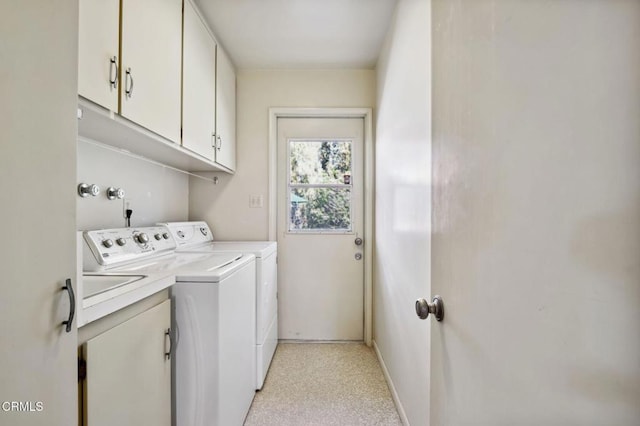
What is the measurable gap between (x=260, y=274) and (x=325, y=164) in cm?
124

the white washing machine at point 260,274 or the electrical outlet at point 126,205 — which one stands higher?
the electrical outlet at point 126,205

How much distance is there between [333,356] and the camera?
2.39 metres

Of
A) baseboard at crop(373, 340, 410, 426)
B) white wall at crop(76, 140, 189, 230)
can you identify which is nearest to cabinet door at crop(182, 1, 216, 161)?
white wall at crop(76, 140, 189, 230)

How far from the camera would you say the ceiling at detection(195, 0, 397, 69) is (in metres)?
1.82

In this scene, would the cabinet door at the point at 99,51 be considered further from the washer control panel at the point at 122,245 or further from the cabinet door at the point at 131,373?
the cabinet door at the point at 131,373

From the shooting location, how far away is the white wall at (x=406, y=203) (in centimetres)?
131

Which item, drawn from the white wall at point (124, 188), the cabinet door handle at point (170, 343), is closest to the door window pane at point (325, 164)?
the white wall at point (124, 188)

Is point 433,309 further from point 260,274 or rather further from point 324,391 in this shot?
point 324,391

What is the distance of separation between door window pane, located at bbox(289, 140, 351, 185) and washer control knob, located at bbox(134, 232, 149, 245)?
1353mm

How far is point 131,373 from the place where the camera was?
89cm

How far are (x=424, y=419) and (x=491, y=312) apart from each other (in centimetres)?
107

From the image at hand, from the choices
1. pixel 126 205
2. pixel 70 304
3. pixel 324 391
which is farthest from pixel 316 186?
pixel 70 304

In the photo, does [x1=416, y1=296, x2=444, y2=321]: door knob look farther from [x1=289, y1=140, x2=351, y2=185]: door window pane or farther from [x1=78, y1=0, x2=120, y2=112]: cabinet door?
[x1=289, y1=140, x2=351, y2=185]: door window pane

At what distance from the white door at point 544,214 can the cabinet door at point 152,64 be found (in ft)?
3.76
